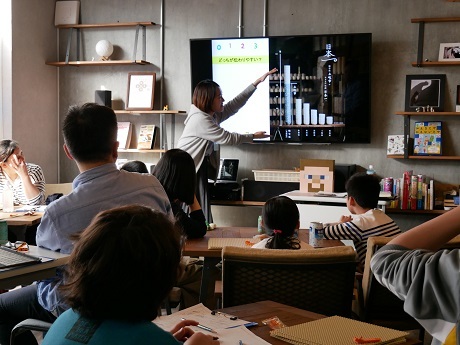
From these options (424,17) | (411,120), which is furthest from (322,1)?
(411,120)

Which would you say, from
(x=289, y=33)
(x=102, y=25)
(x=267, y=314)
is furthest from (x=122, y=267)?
(x=102, y=25)

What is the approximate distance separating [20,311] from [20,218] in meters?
1.51

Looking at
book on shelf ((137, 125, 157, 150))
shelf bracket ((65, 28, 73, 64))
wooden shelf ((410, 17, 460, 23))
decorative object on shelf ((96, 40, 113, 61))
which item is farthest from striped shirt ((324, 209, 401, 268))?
shelf bracket ((65, 28, 73, 64))

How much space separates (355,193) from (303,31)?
2.79 metres

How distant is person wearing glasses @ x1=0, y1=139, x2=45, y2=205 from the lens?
190 inches

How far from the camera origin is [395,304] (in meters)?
2.98

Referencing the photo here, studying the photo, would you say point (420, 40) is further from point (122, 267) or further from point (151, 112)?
point (122, 267)

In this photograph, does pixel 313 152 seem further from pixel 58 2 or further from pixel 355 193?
pixel 58 2

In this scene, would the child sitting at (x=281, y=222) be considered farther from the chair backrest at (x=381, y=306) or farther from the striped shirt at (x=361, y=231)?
the striped shirt at (x=361, y=231)

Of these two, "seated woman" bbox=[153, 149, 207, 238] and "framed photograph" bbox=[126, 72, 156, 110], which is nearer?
"seated woman" bbox=[153, 149, 207, 238]

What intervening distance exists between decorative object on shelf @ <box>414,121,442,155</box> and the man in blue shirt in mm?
3793

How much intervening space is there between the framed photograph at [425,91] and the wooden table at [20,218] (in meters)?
3.35

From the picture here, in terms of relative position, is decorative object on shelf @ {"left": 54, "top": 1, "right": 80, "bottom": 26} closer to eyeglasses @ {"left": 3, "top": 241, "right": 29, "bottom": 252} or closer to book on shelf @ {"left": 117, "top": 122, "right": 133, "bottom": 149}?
book on shelf @ {"left": 117, "top": 122, "right": 133, "bottom": 149}

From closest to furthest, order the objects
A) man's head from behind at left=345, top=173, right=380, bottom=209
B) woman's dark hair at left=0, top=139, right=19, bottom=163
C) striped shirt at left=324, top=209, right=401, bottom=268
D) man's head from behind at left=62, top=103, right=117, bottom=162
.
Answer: man's head from behind at left=62, top=103, right=117, bottom=162 → striped shirt at left=324, top=209, right=401, bottom=268 → man's head from behind at left=345, top=173, right=380, bottom=209 → woman's dark hair at left=0, top=139, right=19, bottom=163
